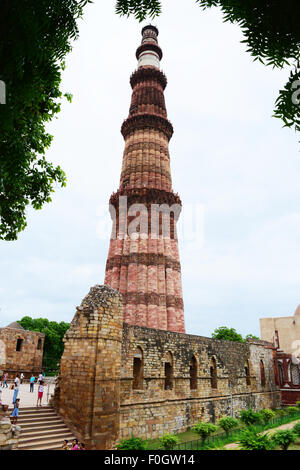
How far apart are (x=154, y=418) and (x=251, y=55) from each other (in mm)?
12064

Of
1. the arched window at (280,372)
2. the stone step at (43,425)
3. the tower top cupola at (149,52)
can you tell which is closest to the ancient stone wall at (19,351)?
the stone step at (43,425)

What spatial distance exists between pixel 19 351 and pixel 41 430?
1395cm

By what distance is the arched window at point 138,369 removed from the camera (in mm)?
11551

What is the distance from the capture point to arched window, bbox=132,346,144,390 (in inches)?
455

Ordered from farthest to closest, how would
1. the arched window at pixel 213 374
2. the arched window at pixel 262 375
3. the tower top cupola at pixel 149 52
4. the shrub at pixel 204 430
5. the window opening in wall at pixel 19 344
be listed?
the tower top cupola at pixel 149 52 < the window opening in wall at pixel 19 344 < the arched window at pixel 262 375 < the arched window at pixel 213 374 < the shrub at pixel 204 430

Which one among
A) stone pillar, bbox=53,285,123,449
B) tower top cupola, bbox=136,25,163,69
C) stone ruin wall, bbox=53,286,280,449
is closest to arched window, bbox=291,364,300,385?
stone ruin wall, bbox=53,286,280,449

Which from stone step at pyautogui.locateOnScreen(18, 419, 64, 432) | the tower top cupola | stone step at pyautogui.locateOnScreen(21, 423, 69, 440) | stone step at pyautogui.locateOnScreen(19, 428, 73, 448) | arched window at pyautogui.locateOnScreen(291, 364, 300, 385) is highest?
the tower top cupola

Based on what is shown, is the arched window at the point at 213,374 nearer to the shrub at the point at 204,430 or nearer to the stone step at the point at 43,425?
the shrub at the point at 204,430

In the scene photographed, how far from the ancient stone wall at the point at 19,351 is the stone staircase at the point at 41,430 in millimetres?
12218

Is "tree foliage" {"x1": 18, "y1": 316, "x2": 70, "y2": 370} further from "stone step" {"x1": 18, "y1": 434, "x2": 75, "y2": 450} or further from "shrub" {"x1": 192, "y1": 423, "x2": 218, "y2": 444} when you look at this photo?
"stone step" {"x1": 18, "y1": 434, "x2": 75, "y2": 450}

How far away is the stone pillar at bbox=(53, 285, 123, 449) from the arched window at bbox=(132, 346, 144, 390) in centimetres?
174

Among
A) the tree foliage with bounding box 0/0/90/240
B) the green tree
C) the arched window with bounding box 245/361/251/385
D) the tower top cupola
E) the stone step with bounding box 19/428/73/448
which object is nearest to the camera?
the tree foliage with bounding box 0/0/90/240

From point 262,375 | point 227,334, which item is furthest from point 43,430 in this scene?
point 227,334
